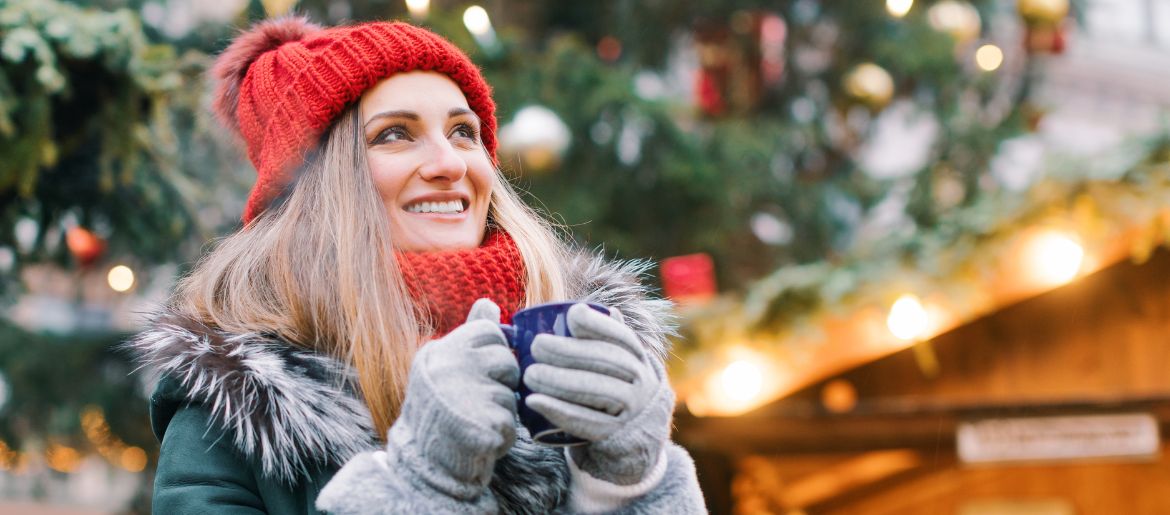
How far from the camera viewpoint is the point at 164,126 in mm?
3797

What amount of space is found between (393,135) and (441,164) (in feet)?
0.37

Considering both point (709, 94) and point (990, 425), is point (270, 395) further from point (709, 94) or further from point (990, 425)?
point (709, 94)

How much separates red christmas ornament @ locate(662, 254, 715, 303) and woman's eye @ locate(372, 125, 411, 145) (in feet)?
10.8

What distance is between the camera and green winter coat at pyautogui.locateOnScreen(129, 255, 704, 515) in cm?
154

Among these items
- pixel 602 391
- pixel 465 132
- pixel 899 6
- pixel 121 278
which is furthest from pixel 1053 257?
pixel 121 278

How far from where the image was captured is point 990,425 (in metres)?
3.78

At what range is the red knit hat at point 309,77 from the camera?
181 centimetres

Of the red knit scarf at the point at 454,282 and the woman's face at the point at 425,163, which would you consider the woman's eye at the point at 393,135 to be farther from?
the red knit scarf at the point at 454,282

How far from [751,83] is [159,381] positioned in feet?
18.9

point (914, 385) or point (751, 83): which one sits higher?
point (751, 83)

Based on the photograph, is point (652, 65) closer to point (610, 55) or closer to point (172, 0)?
point (610, 55)

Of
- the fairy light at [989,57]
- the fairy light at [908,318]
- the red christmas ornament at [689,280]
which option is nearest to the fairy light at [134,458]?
the red christmas ornament at [689,280]

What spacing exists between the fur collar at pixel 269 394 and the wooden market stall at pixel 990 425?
90.3 inches

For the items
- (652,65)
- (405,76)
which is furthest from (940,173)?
(405,76)
